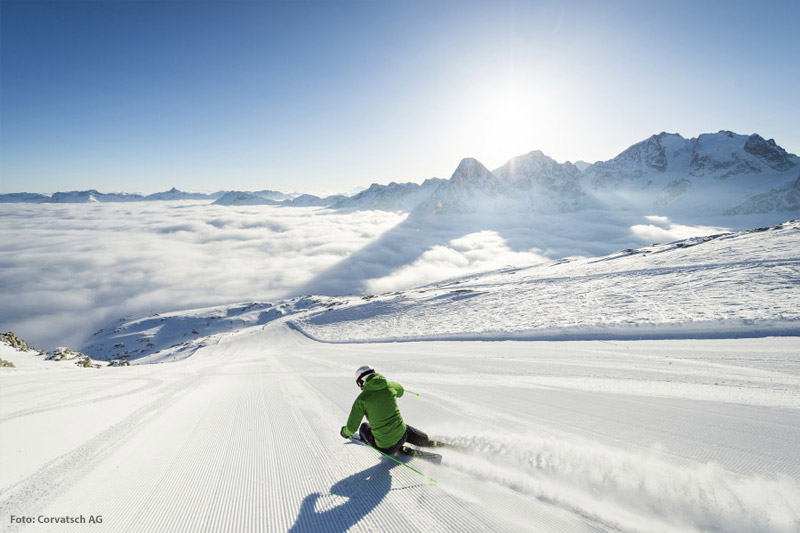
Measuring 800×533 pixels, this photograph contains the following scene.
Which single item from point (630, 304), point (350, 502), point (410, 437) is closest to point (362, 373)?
point (410, 437)

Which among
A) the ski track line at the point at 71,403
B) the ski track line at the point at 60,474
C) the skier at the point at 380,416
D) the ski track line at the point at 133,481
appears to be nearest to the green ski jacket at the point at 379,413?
the skier at the point at 380,416

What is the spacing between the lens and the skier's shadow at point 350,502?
3.36 m

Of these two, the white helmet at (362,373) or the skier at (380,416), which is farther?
the white helmet at (362,373)

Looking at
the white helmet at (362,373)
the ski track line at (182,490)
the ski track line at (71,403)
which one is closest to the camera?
the ski track line at (182,490)

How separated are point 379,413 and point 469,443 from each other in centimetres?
156

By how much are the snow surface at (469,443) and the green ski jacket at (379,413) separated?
0.43 m

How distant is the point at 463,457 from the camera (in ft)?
14.9

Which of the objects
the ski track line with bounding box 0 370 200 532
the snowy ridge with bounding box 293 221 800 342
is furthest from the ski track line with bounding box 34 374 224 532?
the snowy ridge with bounding box 293 221 800 342

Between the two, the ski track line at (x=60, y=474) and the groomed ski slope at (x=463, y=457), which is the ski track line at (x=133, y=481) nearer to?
the groomed ski slope at (x=463, y=457)

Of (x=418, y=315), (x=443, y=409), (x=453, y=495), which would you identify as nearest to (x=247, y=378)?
(x=443, y=409)

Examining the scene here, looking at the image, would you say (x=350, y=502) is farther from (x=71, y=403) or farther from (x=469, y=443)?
(x=71, y=403)

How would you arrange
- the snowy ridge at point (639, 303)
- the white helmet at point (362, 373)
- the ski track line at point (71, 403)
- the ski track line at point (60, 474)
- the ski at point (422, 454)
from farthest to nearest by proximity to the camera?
the snowy ridge at point (639, 303)
the ski track line at point (71, 403)
the white helmet at point (362, 373)
the ski at point (422, 454)
the ski track line at point (60, 474)

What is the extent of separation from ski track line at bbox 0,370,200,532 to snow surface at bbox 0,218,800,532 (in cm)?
2

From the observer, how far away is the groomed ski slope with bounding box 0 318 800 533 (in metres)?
3.30
